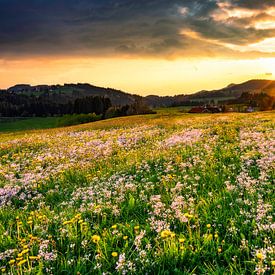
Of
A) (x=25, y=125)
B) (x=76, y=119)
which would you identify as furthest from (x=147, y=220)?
(x=25, y=125)

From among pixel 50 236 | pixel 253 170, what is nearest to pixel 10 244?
pixel 50 236

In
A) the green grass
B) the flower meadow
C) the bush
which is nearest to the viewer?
the flower meadow

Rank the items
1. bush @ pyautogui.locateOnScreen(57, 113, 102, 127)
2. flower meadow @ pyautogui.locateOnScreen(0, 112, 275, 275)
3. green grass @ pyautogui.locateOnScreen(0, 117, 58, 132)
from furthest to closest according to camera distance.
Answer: green grass @ pyautogui.locateOnScreen(0, 117, 58, 132)
bush @ pyautogui.locateOnScreen(57, 113, 102, 127)
flower meadow @ pyautogui.locateOnScreen(0, 112, 275, 275)

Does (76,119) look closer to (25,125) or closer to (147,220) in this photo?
(25,125)

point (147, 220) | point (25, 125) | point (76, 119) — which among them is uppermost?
point (147, 220)

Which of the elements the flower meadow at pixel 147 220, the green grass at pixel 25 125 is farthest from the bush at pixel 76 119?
the flower meadow at pixel 147 220

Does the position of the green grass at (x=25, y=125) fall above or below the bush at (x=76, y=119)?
below

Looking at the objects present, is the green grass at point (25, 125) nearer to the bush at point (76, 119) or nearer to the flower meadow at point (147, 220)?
the bush at point (76, 119)

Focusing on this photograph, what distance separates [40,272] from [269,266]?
2978mm

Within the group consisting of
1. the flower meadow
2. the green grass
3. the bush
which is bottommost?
the green grass

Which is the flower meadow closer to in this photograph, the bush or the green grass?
the bush

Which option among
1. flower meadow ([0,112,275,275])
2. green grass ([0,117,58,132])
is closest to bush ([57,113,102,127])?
green grass ([0,117,58,132])

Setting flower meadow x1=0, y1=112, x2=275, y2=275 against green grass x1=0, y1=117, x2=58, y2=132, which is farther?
green grass x1=0, y1=117, x2=58, y2=132

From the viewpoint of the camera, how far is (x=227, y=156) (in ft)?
32.3
